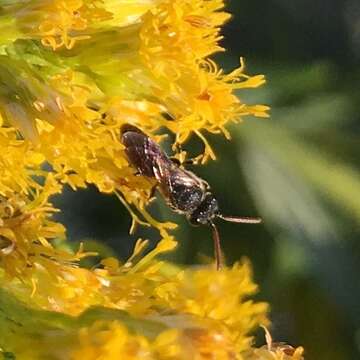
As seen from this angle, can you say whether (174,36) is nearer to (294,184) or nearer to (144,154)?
(144,154)

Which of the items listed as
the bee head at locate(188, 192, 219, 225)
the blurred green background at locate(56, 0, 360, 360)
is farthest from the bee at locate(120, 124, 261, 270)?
the blurred green background at locate(56, 0, 360, 360)

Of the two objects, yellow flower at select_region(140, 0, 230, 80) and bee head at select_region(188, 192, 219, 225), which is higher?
yellow flower at select_region(140, 0, 230, 80)

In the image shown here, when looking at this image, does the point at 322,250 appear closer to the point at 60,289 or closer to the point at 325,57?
the point at 325,57

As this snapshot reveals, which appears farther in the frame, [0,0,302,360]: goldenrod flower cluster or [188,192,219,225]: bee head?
[188,192,219,225]: bee head

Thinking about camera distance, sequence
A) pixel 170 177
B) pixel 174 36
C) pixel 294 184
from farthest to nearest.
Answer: pixel 294 184 → pixel 170 177 → pixel 174 36

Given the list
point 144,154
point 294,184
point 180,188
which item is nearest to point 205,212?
point 180,188

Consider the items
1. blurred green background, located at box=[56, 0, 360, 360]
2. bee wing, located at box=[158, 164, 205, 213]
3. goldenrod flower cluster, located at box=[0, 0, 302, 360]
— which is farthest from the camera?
blurred green background, located at box=[56, 0, 360, 360]

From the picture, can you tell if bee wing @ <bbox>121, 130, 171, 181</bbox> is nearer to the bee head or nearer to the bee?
the bee

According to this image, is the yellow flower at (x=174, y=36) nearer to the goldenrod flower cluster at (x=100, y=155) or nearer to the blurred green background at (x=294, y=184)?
the goldenrod flower cluster at (x=100, y=155)
